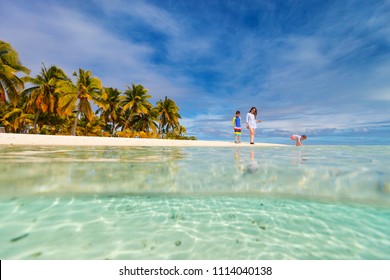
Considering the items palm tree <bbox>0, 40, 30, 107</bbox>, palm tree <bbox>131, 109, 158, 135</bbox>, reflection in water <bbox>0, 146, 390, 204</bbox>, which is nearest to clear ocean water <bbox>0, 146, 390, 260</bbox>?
reflection in water <bbox>0, 146, 390, 204</bbox>

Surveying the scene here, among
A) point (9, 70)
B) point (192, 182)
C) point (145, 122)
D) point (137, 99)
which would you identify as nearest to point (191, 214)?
point (192, 182)

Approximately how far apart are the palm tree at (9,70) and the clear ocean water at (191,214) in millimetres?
20342

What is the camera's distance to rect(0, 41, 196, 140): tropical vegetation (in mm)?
19648

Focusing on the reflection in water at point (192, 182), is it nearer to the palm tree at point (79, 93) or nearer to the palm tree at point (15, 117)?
the palm tree at point (79, 93)

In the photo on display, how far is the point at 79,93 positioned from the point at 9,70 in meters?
7.71

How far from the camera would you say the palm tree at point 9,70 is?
721 inches

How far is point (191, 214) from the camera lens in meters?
2.59

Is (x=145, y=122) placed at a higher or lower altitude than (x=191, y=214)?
higher

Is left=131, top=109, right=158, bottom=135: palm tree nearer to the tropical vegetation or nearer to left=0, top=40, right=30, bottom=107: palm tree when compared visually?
the tropical vegetation

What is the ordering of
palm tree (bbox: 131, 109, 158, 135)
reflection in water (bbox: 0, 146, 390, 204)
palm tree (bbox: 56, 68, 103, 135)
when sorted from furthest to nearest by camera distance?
palm tree (bbox: 131, 109, 158, 135) → palm tree (bbox: 56, 68, 103, 135) → reflection in water (bbox: 0, 146, 390, 204)

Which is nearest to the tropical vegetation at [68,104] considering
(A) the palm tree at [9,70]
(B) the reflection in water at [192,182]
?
(A) the palm tree at [9,70]

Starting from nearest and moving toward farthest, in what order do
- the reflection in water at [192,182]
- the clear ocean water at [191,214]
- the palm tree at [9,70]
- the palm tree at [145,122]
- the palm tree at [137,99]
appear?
1. the clear ocean water at [191,214]
2. the reflection in water at [192,182]
3. the palm tree at [9,70]
4. the palm tree at [137,99]
5. the palm tree at [145,122]

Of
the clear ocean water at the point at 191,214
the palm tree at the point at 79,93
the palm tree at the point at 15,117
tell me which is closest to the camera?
the clear ocean water at the point at 191,214

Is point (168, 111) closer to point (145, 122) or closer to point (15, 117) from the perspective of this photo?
point (145, 122)
